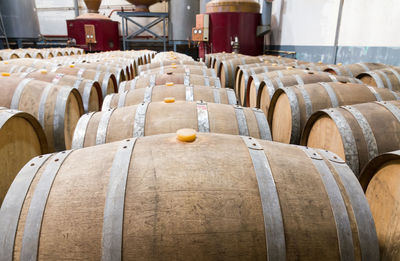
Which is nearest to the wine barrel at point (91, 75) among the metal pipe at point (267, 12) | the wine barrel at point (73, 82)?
the wine barrel at point (73, 82)

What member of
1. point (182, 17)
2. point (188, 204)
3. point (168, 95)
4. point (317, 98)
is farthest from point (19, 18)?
point (188, 204)

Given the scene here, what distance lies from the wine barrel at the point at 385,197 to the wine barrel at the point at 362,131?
0.38m

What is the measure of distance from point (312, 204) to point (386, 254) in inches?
23.1

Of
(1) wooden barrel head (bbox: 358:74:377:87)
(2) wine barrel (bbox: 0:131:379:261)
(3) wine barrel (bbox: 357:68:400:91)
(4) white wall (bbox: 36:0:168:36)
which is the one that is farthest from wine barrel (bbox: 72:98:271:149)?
(4) white wall (bbox: 36:0:168:36)

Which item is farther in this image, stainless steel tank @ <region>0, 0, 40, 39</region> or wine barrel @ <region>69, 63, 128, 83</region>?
stainless steel tank @ <region>0, 0, 40, 39</region>

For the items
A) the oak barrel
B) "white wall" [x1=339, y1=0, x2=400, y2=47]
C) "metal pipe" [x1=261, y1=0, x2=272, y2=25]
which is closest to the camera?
the oak barrel

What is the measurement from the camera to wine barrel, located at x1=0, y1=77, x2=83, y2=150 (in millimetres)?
2768

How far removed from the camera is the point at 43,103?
2.81 metres

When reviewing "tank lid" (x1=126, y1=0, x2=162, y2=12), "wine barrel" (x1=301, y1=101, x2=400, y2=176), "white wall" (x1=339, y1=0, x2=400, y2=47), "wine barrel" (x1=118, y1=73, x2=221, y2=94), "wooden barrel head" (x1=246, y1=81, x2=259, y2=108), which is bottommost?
"wooden barrel head" (x1=246, y1=81, x2=259, y2=108)

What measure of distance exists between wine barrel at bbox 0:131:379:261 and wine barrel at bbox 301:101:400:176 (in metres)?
0.79

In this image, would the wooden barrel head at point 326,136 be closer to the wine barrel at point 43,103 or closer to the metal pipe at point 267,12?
the wine barrel at point 43,103

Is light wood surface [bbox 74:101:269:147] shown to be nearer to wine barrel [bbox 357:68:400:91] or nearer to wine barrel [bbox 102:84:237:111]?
wine barrel [bbox 102:84:237:111]

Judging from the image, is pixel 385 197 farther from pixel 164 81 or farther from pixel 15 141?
pixel 164 81

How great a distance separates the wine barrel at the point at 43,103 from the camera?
277 centimetres
